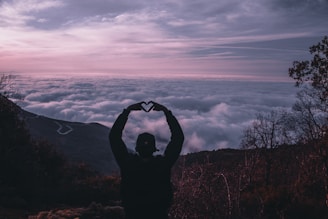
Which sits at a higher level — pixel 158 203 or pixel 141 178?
pixel 141 178

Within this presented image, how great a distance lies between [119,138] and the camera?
10.7ft

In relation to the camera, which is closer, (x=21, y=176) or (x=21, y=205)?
(x=21, y=205)

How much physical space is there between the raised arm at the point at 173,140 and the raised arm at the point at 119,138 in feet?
0.89

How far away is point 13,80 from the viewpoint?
22.9 m

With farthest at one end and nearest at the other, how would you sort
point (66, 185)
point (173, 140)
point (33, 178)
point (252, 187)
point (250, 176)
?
point (252, 187) < point (66, 185) < point (33, 178) < point (250, 176) < point (173, 140)

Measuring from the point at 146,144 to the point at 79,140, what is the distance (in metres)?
71.2

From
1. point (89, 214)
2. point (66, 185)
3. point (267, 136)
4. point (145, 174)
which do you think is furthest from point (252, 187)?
point (145, 174)

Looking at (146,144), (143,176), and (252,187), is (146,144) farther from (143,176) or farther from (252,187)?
(252,187)

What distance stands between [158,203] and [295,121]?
18865 millimetres

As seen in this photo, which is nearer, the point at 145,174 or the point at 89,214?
the point at 145,174

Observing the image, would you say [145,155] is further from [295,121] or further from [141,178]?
[295,121]

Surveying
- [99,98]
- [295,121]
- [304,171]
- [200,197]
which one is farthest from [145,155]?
[99,98]

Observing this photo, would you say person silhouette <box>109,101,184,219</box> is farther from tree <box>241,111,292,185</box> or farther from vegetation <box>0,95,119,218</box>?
tree <box>241,111,292,185</box>

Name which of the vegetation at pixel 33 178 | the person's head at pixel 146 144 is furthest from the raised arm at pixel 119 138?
the vegetation at pixel 33 178
